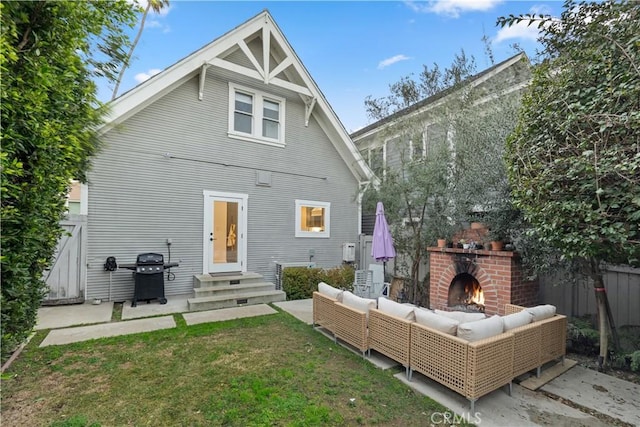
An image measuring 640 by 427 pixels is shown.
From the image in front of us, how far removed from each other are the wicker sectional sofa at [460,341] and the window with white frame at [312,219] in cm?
529

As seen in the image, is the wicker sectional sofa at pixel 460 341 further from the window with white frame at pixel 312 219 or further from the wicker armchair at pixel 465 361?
the window with white frame at pixel 312 219

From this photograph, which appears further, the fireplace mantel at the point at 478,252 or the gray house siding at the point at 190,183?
the gray house siding at the point at 190,183

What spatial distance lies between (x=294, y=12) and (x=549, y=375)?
383 inches

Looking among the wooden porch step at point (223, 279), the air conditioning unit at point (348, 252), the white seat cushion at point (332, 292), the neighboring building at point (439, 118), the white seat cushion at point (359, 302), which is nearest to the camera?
the white seat cushion at point (359, 302)

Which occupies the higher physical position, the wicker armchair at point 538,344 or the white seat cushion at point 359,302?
the white seat cushion at point 359,302

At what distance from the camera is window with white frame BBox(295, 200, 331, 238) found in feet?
31.8

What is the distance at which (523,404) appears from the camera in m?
3.14

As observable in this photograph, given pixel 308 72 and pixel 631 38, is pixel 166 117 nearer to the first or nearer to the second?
pixel 308 72

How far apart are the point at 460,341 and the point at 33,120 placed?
4210mm

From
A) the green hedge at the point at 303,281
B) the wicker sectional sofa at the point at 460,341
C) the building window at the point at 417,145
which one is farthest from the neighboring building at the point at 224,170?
the wicker sectional sofa at the point at 460,341

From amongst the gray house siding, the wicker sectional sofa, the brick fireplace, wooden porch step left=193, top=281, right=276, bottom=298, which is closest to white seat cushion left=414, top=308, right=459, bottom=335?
the wicker sectional sofa

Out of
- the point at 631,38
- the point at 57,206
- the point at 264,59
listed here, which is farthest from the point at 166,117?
the point at 631,38

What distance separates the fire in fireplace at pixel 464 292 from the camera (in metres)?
6.07

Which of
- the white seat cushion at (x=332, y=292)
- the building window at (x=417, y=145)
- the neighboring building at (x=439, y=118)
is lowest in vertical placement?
the white seat cushion at (x=332, y=292)
